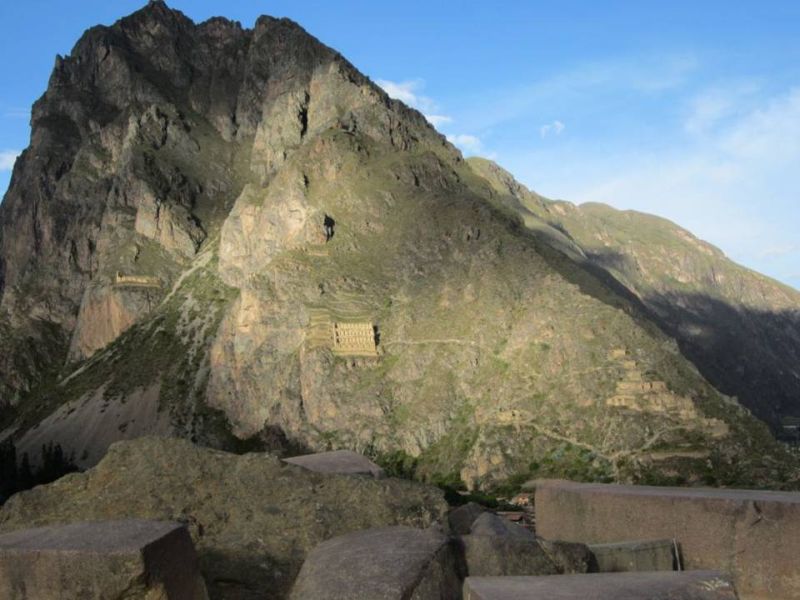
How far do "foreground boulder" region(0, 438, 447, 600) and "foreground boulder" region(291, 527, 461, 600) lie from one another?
2.47 feet

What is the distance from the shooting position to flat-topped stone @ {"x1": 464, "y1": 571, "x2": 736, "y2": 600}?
492 centimetres

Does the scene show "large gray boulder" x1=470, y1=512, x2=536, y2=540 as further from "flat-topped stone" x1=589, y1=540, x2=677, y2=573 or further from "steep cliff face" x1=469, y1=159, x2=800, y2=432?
"steep cliff face" x1=469, y1=159, x2=800, y2=432

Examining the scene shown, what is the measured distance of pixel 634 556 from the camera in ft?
24.5

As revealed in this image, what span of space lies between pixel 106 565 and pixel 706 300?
177648 mm

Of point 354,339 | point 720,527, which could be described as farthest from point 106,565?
point 354,339

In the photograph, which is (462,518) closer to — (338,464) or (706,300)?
(338,464)

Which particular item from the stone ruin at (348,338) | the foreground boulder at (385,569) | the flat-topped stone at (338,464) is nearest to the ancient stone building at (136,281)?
the stone ruin at (348,338)

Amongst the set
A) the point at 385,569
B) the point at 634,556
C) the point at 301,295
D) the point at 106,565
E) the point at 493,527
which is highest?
the point at 301,295

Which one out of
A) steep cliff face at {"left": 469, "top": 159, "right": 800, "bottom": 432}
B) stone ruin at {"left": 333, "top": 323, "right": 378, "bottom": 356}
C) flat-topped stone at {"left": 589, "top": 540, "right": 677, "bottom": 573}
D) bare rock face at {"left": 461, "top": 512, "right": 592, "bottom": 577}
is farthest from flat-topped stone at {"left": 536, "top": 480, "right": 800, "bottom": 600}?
steep cliff face at {"left": 469, "top": 159, "right": 800, "bottom": 432}

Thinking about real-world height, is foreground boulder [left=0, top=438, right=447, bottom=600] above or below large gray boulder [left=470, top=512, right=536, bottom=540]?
above

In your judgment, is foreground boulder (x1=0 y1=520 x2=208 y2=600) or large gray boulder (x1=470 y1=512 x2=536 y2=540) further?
large gray boulder (x1=470 y1=512 x2=536 y2=540)

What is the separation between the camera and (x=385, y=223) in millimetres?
97688

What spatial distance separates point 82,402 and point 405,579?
402 feet

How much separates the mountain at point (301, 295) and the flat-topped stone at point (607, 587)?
160 feet
